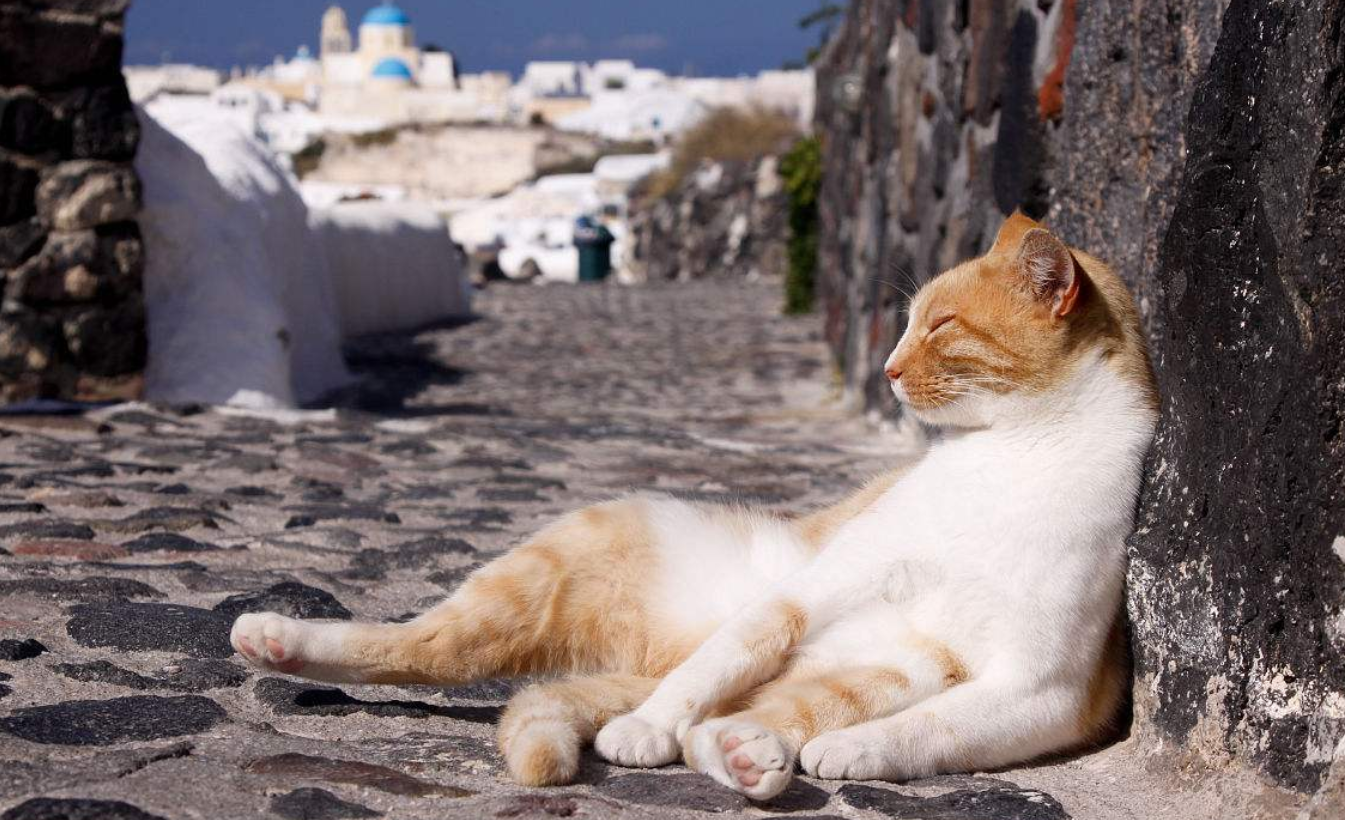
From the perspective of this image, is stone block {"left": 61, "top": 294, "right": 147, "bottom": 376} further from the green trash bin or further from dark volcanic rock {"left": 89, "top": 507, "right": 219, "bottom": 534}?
the green trash bin

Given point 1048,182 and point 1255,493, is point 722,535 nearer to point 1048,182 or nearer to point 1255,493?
point 1255,493

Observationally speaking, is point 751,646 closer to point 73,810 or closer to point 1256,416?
point 1256,416

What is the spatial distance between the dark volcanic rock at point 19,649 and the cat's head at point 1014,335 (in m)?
1.71

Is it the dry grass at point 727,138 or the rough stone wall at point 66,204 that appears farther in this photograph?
the dry grass at point 727,138

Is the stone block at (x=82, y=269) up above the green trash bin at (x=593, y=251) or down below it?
above

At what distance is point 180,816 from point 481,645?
68cm

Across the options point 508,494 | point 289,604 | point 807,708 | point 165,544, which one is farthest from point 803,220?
point 807,708

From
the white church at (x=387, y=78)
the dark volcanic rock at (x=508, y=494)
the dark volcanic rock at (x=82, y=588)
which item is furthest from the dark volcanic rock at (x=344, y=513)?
the white church at (x=387, y=78)

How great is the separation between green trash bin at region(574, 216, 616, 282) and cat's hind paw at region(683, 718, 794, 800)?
24.8 meters

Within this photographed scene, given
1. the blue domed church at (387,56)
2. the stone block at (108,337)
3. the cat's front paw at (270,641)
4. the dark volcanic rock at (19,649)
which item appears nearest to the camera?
the cat's front paw at (270,641)

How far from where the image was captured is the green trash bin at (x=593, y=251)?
26719mm

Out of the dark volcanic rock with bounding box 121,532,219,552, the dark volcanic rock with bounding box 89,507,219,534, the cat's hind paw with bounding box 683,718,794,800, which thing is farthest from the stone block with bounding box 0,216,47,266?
the cat's hind paw with bounding box 683,718,794,800

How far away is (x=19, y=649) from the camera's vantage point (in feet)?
8.59

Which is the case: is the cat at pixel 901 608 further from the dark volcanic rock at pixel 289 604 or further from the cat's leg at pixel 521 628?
the dark volcanic rock at pixel 289 604
